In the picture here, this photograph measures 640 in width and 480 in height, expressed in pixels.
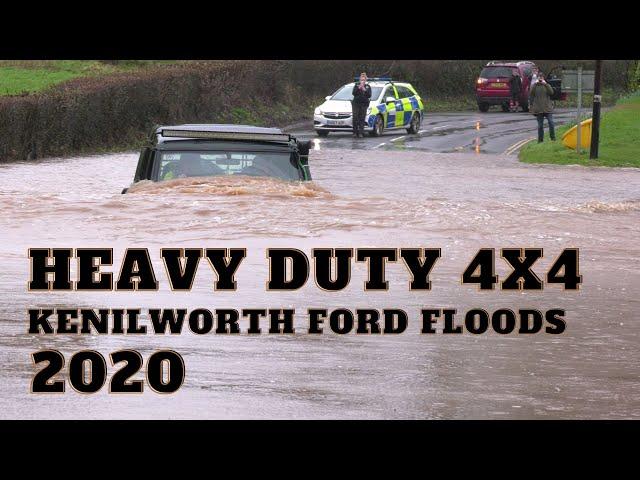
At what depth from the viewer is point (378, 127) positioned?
34.8 meters

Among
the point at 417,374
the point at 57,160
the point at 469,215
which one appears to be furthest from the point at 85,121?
the point at 417,374

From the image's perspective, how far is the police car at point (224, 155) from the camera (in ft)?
40.2

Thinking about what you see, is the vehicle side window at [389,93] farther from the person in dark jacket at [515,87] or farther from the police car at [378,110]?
the person in dark jacket at [515,87]

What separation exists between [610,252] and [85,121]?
1814 cm

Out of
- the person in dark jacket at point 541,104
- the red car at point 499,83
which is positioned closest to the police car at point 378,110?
the person in dark jacket at point 541,104

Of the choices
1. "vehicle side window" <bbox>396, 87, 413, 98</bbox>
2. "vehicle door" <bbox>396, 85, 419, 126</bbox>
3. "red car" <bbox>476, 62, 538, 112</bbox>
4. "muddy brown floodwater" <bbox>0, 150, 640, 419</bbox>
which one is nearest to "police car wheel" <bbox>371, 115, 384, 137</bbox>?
"vehicle door" <bbox>396, 85, 419, 126</bbox>

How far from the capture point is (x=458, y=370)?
8.06 metres

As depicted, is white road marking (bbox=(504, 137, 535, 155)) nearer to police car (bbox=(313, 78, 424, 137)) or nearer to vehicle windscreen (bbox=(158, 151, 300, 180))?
police car (bbox=(313, 78, 424, 137))

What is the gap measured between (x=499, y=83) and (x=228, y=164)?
33.6m

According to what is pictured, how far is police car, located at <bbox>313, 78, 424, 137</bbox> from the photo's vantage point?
34.1 m

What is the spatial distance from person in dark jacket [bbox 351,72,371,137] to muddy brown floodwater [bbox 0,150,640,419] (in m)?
14.8

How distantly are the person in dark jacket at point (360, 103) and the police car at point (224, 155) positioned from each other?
20122 mm

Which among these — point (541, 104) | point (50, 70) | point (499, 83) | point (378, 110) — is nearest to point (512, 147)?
point (541, 104)
